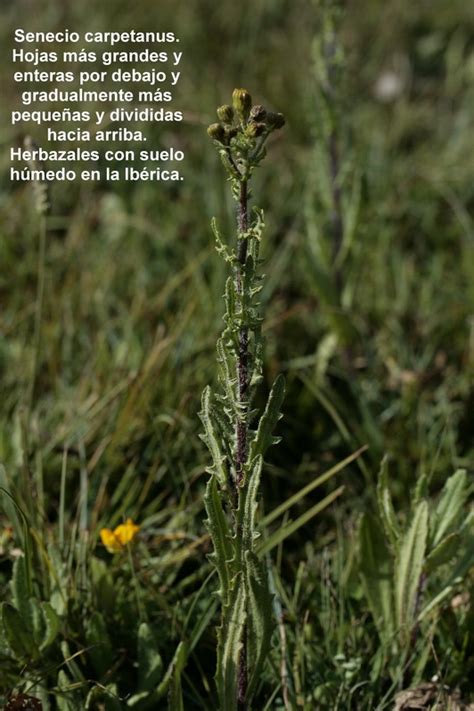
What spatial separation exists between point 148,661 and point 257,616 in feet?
1.18

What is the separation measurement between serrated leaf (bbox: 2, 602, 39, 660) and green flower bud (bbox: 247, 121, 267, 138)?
3.36 feet

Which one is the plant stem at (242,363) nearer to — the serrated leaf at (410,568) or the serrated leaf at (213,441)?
the serrated leaf at (213,441)

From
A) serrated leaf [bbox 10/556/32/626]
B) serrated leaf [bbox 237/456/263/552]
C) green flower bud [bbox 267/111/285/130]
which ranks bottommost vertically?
serrated leaf [bbox 10/556/32/626]

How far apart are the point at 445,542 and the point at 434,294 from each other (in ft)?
5.45

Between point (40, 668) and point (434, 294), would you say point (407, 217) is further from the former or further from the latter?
point (40, 668)

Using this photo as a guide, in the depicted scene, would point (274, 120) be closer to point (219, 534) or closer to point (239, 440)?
point (239, 440)

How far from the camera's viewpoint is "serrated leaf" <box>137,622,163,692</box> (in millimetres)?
1812

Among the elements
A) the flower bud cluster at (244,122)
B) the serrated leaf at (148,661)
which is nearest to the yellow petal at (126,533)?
the serrated leaf at (148,661)

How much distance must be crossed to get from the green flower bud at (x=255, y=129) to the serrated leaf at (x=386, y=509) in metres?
0.77

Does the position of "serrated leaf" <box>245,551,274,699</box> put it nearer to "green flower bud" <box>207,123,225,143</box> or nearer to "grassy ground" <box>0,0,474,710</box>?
"grassy ground" <box>0,0,474,710</box>

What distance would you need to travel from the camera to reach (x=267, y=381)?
2799mm

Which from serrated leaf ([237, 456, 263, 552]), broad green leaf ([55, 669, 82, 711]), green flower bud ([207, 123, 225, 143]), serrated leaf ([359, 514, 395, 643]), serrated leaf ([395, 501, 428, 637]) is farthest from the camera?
serrated leaf ([359, 514, 395, 643])

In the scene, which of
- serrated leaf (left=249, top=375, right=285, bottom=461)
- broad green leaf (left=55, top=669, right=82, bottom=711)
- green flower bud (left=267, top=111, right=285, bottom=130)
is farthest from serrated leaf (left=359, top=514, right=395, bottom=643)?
green flower bud (left=267, top=111, right=285, bottom=130)

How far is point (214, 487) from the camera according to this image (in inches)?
61.4
